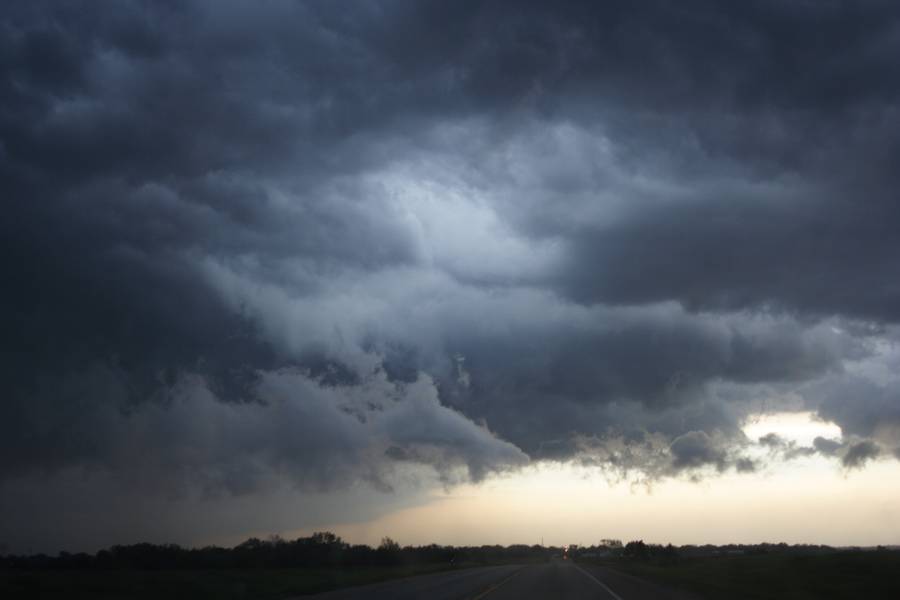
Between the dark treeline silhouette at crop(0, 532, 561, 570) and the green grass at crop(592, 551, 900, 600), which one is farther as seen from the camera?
the dark treeline silhouette at crop(0, 532, 561, 570)

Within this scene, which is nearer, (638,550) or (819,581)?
(819,581)

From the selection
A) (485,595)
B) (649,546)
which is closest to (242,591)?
(485,595)

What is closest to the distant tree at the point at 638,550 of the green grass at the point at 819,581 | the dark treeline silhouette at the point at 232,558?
the dark treeline silhouette at the point at 232,558

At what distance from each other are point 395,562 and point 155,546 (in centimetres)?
4284

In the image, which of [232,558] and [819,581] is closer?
[819,581]

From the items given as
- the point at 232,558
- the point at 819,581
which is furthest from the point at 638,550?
the point at 819,581

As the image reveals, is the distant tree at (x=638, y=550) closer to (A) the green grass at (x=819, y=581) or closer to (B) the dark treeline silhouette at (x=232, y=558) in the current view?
(B) the dark treeline silhouette at (x=232, y=558)

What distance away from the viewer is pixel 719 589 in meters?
46.8

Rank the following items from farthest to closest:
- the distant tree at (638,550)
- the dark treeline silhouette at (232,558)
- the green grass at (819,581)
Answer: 1. the distant tree at (638,550)
2. the dark treeline silhouette at (232,558)
3. the green grass at (819,581)

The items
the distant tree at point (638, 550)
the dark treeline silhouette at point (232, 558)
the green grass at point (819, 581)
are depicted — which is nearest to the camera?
the green grass at point (819, 581)

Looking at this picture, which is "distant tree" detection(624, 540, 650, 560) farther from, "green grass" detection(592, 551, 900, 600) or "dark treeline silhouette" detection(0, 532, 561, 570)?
"green grass" detection(592, 551, 900, 600)

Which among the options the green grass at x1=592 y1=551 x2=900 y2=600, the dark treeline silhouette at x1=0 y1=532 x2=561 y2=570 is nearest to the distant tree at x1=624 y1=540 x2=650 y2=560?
the dark treeline silhouette at x1=0 y1=532 x2=561 y2=570

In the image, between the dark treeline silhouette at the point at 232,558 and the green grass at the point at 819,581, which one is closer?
the green grass at the point at 819,581

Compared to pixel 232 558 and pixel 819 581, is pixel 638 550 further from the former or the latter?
pixel 819 581
